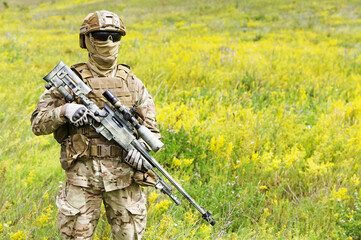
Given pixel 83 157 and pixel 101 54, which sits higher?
pixel 101 54

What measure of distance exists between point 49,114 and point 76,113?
0.74 feet

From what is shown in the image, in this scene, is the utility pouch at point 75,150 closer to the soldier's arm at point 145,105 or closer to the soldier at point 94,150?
the soldier at point 94,150

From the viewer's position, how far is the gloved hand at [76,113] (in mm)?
1736

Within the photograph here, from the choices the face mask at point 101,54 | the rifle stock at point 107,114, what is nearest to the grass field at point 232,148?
the rifle stock at point 107,114

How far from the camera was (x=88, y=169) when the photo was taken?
1.93m

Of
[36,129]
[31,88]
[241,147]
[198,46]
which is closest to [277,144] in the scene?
[241,147]

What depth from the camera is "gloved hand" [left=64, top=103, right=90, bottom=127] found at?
5.70 feet

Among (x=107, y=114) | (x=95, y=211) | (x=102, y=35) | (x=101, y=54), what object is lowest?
(x=95, y=211)

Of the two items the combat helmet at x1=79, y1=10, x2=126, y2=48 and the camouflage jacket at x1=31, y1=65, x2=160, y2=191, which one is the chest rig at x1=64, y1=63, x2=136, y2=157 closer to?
the camouflage jacket at x1=31, y1=65, x2=160, y2=191

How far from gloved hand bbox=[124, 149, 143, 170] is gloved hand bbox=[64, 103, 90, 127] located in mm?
322

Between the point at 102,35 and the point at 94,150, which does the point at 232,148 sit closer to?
the point at 94,150

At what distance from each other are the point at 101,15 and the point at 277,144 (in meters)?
2.86

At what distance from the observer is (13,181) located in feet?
9.75

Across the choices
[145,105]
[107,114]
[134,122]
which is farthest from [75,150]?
[145,105]
